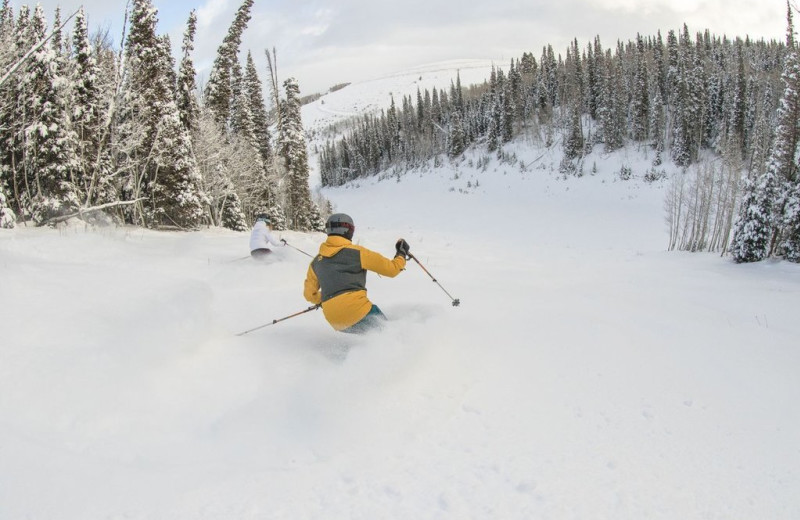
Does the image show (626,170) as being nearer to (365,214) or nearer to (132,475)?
(365,214)

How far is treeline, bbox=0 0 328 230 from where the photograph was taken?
66.2ft

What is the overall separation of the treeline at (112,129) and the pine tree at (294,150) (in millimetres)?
831

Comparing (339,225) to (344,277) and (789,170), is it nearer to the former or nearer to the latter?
(344,277)

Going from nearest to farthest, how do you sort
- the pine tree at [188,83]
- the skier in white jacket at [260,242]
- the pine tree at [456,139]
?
the skier in white jacket at [260,242], the pine tree at [188,83], the pine tree at [456,139]

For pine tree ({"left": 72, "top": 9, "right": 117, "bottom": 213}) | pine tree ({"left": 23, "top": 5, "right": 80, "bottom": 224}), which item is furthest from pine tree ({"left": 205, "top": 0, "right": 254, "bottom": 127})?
pine tree ({"left": 23, "top": 5, "right": 80, "bottom": 224})

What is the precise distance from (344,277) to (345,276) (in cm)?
2

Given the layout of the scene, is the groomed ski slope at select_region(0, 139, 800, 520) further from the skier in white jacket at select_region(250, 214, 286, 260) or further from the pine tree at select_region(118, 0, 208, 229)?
the pine tree at select_region(118, 0, 208, 229)

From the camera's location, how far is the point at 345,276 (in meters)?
5.56

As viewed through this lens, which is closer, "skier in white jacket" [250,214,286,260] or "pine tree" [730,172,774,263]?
"skier in white jacket" [250,214,286,260]

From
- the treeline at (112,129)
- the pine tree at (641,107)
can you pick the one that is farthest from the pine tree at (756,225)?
the pine tree at (641,107)

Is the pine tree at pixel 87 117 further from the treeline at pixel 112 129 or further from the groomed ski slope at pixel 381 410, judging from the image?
the groomed ski slope at pixel 381 410

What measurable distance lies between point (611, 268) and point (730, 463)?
16679 mm

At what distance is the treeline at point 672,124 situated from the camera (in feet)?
69.8

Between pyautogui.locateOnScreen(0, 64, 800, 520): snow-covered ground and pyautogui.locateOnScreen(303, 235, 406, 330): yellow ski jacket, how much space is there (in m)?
0.38
